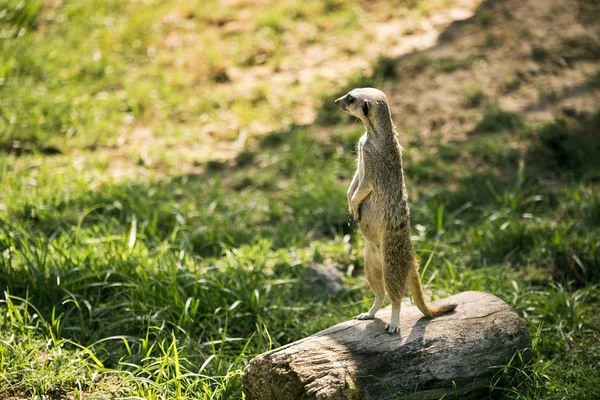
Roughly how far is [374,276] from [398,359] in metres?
0.60

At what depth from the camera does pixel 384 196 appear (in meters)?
3.80

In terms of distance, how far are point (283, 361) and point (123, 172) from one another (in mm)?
4018

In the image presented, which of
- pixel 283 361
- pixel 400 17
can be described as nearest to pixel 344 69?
pixel 400 17

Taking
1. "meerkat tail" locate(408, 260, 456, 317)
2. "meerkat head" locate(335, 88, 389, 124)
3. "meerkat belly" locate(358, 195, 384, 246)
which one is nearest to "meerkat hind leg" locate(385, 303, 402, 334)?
"meerkat tail" locate(408, 260, 456, 317)

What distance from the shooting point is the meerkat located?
12.3 ft

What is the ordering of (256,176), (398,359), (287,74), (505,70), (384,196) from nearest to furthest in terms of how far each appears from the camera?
(398,359) → (384,196) → (256,176) → (505,70) → (287,74)

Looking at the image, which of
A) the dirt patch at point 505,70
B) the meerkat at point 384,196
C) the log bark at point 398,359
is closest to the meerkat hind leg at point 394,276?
the meerkat at point 384,196

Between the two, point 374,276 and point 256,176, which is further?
point 256,176

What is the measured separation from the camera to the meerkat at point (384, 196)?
3748 millimetres

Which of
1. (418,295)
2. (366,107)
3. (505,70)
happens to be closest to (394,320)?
(418,295)

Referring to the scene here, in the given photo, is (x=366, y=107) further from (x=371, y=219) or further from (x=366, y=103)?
(x=371, y=219)

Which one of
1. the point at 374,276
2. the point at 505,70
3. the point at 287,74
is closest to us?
the point at 374,276

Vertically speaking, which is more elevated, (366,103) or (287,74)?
(366,103)

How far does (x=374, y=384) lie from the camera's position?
3537 mm
